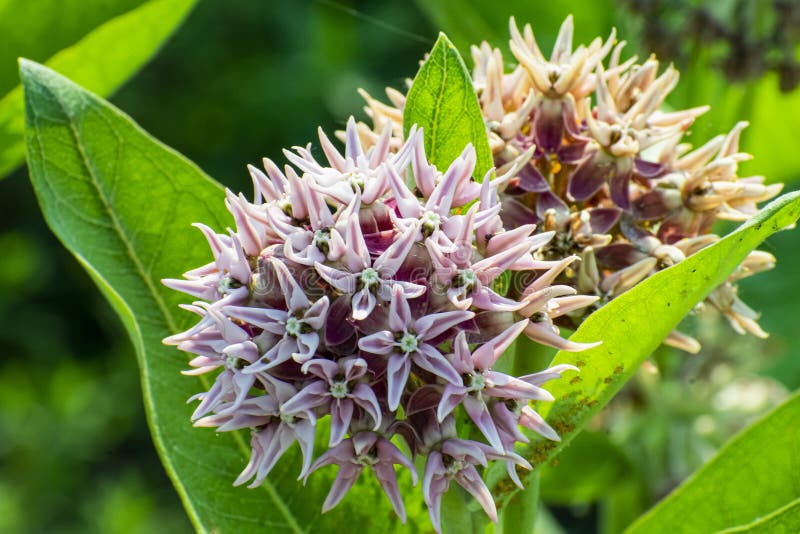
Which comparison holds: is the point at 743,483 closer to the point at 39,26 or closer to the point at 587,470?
the point at 587,470

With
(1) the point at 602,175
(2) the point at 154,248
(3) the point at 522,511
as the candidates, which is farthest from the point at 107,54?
(3) the point at 522,511

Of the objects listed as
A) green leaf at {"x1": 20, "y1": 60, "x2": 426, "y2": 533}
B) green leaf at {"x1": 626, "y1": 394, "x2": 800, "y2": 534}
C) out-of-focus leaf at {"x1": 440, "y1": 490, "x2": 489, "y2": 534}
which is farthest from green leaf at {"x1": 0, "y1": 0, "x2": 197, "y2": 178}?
green leaf at {"x1": 626, "y1": 394, "x2": 800, "y2": 534}

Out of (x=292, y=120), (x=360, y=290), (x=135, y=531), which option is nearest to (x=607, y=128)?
(x=360, y=290)

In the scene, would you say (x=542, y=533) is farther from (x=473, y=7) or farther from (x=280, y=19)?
(x=280, y=19)

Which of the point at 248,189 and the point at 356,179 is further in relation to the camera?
the point at 248,189

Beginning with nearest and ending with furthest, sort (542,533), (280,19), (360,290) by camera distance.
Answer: (360,290) → (542,533) → (280,19)

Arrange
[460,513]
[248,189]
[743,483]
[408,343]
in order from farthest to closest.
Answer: [248,189], [743,483], [460,513], [408,343]
